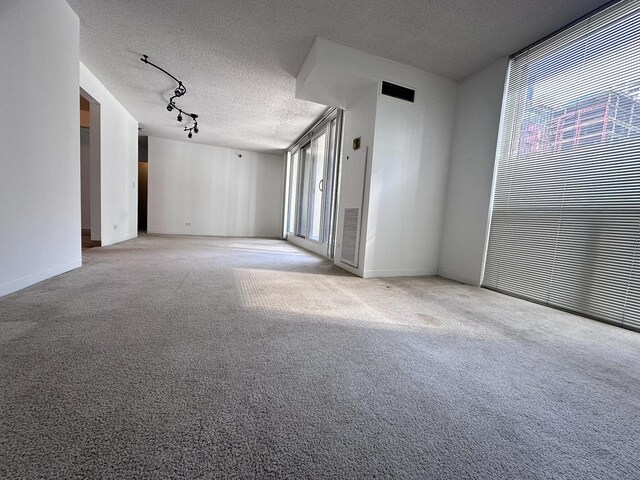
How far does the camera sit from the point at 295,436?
788 mm

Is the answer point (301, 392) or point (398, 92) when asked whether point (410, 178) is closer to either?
point (398, 92)

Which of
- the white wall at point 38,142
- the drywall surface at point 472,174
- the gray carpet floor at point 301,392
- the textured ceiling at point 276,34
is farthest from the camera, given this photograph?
the drywall surface at point 472,174

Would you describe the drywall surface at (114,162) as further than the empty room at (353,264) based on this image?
Yes

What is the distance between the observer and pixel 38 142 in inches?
84.8

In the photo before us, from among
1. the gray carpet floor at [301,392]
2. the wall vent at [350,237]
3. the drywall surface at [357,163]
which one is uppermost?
the drywall surface at [357,163]

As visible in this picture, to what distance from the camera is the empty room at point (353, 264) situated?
2.63 feet

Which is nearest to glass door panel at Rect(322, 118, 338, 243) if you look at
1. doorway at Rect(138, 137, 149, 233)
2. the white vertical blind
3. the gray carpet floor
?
the white vertical blind

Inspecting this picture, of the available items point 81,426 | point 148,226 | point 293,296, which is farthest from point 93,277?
point 148,226

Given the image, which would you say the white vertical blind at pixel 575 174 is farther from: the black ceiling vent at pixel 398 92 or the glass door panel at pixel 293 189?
the glass door panel at pixel 293 189

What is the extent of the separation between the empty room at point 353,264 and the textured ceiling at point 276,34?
1.1 inches

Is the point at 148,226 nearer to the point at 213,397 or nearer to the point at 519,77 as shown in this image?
the point at 213,397

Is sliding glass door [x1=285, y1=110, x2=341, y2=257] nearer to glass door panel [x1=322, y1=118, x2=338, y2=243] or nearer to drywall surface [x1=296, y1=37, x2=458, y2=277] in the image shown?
glass door panel [x1=322, y1=118, x2=338, y2=243]

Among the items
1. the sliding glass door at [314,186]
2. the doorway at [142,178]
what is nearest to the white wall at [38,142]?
the sliding glass door at [314,186]

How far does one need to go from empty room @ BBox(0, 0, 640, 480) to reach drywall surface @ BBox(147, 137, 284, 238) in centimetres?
247
